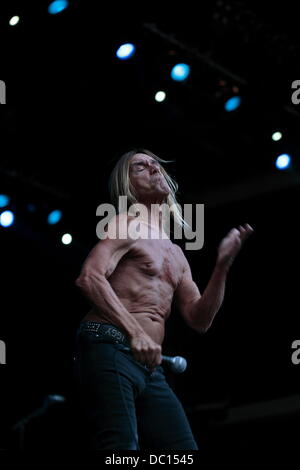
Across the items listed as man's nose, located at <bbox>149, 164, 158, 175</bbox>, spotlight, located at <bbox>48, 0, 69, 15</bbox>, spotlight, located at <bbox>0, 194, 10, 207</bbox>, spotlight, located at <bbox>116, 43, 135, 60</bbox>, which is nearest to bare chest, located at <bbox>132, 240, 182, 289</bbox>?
man's nose, located at <bbox>149, 164, 158, 175</bbox>

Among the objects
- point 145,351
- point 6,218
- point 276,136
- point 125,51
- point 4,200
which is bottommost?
point 145,351

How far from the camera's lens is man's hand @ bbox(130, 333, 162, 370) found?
2.78 metres

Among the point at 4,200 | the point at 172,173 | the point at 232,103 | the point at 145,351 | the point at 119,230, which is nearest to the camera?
the point at 145,351

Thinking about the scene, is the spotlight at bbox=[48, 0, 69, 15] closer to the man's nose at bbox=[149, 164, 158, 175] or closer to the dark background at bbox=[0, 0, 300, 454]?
the dark background at bbox=[0, 0, 300, 454]

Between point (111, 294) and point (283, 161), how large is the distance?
3.78m

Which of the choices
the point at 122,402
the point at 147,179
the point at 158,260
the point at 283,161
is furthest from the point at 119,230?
the point at 283,161

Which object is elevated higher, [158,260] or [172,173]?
[172,173]

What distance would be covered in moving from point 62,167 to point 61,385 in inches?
97.8

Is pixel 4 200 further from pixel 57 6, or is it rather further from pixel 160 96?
pixel 57 6

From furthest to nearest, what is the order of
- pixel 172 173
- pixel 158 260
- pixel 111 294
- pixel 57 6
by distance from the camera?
pixel 172 173
pixel 57 6
pixel 158 260
pixel 111 294

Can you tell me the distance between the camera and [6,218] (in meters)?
6.44

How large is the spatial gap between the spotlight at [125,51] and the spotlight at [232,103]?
1.08m

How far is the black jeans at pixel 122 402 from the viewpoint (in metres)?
2.82
